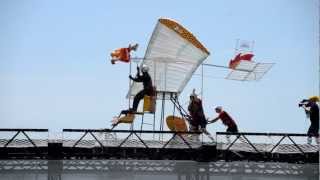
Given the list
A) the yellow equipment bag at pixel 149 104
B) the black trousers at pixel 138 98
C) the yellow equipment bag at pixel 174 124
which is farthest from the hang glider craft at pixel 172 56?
the black trousers at pixel 138 98

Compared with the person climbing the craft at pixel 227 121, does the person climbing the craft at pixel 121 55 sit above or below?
above

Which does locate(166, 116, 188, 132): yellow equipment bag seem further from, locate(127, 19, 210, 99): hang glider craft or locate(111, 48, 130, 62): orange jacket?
locate(111, 48, 130, 62): orange jacket

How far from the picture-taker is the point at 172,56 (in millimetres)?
24531

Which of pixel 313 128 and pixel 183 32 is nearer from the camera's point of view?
pixel 313 128

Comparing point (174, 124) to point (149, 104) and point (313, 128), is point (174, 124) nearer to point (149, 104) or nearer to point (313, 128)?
point (149, 104)

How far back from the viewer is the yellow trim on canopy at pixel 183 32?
23969 millimetres

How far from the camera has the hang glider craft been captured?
2409 cm

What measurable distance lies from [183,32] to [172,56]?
98 cm

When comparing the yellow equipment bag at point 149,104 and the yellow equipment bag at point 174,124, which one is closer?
the yellow equipment bag at point 149,104

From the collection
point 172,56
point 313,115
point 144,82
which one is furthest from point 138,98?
point 313,115

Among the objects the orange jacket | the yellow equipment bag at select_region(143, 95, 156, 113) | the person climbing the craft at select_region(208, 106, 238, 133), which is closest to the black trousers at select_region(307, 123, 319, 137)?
the person climbing the craft at select_region(208, 106, 238, 133)

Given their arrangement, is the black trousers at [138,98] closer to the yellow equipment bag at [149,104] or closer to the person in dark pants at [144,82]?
the person in dark pants at [144,82]

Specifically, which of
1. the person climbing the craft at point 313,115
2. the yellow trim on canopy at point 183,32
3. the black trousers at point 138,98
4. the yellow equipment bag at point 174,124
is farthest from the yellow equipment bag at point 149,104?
the person climbing the craft at point 313,115

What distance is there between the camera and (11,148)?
70.5ft
